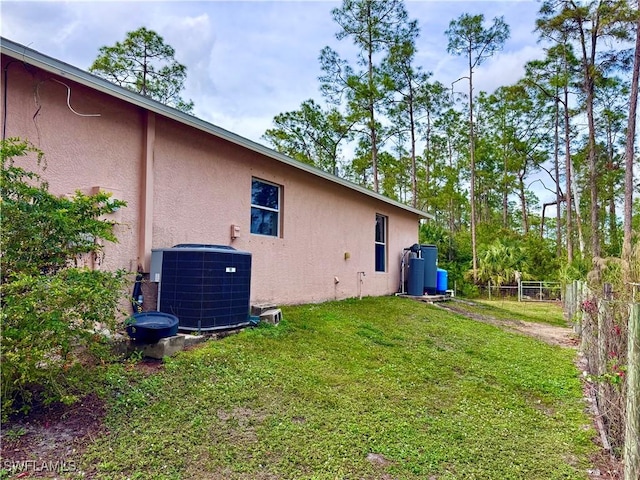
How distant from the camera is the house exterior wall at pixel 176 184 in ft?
12.7

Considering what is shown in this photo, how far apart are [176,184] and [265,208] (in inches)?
75.4

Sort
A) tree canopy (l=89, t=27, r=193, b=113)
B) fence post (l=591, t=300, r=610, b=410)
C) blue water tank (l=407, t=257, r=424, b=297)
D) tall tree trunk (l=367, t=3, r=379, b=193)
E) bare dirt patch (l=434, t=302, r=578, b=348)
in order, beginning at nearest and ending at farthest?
fence post (l=591, t=300, r=610, b=410)
bare dirt patch (l=434, t=302, r=578, b=348)
blue water tank (l=407, t=257, r=424, b=297)
tree canopy (l=89, t=27, r=193, b=113)
tall tree trunk (l=367, t=3, r=379, b=193)

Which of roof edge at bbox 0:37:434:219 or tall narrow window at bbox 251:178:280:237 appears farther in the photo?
tall narrow window at bbox 251:178:280:237

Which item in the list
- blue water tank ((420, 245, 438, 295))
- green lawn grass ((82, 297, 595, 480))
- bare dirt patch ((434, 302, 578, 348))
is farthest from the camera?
blue water tank ((420, 245, 438, 295))

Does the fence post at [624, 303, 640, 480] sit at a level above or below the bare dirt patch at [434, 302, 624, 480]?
above

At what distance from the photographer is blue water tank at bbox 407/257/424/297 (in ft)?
37.5

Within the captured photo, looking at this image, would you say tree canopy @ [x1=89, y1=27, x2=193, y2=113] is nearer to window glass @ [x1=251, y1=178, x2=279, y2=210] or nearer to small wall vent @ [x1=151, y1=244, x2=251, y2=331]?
window glass @ [x1=251, y1=178, x2=279, y2=210]

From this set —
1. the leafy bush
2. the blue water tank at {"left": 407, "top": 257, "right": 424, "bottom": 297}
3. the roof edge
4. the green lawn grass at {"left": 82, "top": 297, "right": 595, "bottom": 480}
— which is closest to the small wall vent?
the green lawn grass at {"left": 82, "top": 297, "right": 595, "bottom": 480}

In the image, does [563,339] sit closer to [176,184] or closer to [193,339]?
[193,339]

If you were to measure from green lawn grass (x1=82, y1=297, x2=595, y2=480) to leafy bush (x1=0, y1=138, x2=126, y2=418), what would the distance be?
50 centimetres

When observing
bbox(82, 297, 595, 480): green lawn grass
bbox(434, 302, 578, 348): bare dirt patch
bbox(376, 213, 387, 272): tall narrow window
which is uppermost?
bbox(376, 213, 387, 272): tall narrow window

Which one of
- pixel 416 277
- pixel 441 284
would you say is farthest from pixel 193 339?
pixel 441 284

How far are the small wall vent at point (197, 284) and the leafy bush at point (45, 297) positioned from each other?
4.39 ft

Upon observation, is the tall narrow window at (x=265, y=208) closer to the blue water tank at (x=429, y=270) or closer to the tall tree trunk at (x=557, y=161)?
the blue water tank at (x=429, y=270)
